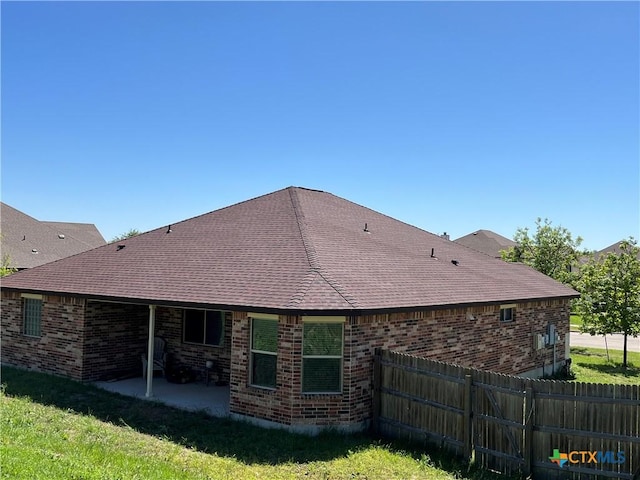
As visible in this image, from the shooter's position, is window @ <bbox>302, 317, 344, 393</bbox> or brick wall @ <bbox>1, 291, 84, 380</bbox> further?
brick wall @ <bbox>1, 291, 84, 380</bbox>

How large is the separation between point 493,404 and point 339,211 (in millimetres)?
8997

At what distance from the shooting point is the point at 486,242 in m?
57.4

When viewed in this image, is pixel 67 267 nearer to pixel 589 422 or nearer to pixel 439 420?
pixel 439 420

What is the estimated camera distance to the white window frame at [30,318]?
1405cm

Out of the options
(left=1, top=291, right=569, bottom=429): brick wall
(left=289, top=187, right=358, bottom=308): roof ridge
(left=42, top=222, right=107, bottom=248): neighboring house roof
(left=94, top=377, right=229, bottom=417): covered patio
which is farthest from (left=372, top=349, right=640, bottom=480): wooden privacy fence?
(left=42, top=222, right=107, bottom=248): neighboring house roof

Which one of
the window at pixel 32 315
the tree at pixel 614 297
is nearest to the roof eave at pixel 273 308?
the window at pixel 32 315

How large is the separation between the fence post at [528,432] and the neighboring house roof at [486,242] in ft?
159

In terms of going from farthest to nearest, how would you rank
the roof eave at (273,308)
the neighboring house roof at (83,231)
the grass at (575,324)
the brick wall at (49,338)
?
the neighboring house roof at (83,231) → the grass at (575,324) → the brick wall at (49,338) → the roof eave at (273,308)

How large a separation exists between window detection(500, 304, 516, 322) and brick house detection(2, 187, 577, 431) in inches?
2.2

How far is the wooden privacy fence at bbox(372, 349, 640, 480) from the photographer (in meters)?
7.46

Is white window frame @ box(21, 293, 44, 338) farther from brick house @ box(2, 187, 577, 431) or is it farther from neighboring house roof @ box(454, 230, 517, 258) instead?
neighboring house roof @ box(454, 230, 517, 258)

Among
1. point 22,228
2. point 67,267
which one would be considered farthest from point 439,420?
point 22,228

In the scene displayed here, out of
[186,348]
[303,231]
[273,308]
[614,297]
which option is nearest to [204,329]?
[186,348]

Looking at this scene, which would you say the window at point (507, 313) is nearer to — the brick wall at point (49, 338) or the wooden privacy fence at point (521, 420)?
the wooden privacy fence at point (521, 420)
